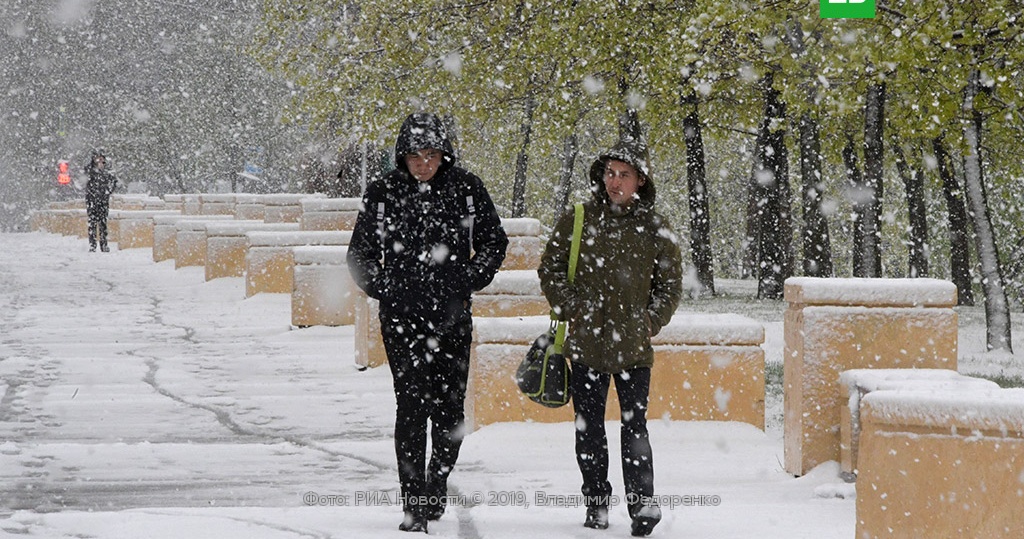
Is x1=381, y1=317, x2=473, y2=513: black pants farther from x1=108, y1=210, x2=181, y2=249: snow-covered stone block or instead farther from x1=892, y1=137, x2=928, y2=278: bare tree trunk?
x1=108, y1=210, x2=181, y2=249: snow-covered stone block

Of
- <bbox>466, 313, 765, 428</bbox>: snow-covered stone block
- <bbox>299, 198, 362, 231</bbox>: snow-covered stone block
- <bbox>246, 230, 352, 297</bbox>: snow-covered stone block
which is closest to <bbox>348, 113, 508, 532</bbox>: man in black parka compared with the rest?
<bbox>466, 313, 765, 428</bbox>: snow-covered stone block

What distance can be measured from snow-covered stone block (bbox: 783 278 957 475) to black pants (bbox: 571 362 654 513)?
70.3 inches

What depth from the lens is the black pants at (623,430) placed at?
635cm

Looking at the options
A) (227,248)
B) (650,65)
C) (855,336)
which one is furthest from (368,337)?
(227,248)

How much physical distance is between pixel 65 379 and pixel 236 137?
1515 inches

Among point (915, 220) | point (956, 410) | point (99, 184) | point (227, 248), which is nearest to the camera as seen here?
point (956, 410)

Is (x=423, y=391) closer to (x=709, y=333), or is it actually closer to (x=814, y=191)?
(x=709, y=333)

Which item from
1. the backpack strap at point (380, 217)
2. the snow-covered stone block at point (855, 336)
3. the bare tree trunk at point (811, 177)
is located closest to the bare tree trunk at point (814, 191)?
the bare tree trunk at point (811, 177)

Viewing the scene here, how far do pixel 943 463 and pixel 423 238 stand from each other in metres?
2.38

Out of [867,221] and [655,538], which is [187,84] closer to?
[867,221]

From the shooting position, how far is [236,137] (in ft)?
163

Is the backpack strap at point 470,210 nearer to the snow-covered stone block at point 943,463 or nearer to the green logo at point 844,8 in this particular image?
the snow-covered stone block at point 943,463

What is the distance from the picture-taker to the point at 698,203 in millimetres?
25484

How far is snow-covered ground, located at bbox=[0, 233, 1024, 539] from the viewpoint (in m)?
6.60
